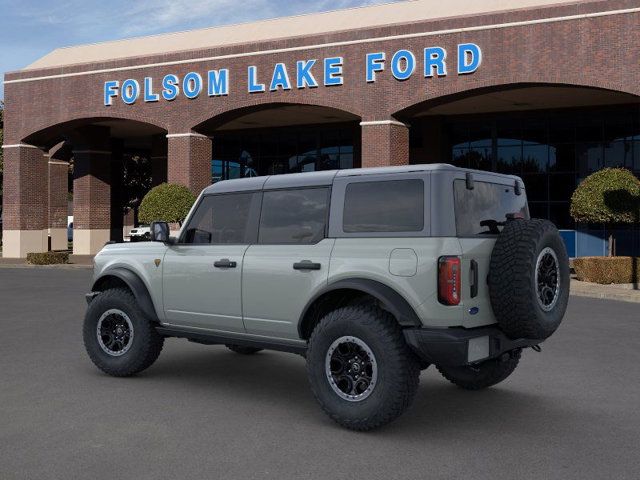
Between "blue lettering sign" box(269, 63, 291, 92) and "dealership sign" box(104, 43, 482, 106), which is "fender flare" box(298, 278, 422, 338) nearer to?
"dealership sign" box(104, 43, 482, 106)

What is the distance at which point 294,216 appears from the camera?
677 cm

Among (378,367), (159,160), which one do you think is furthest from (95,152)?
(378,367)

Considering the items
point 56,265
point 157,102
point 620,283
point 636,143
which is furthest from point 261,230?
point 636,143

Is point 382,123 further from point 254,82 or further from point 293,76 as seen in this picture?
point 254,82

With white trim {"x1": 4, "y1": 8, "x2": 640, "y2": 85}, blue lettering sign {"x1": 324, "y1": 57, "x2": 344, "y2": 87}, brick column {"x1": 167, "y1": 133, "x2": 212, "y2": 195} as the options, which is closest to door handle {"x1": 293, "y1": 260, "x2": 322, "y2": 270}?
white trim {"x1": 4, "y1": 8, "x2": 640, "y2": 85}

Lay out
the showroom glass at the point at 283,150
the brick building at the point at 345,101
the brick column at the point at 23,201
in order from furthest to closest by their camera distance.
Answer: the showroom glass at the point at 283,150
the brick column at the point at 23,201
the brick building at the point at 345,101

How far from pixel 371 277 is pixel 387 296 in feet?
0.76

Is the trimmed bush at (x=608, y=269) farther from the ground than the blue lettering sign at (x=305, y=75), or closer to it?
closer to it

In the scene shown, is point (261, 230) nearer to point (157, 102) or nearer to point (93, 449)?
point (93, 449)

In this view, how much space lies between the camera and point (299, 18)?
3281cm

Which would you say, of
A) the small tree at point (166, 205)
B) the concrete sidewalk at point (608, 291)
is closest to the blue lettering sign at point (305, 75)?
the small tree at point (166, 205)

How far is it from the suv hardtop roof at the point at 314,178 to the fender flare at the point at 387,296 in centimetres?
96

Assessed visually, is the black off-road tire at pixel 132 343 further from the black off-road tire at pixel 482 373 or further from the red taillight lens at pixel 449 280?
the red taillight lens at pixel 449 280

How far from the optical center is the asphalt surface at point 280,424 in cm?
502
